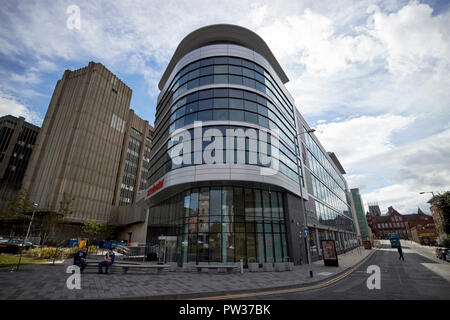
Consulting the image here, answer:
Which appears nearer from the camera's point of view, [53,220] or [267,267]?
[267,267]

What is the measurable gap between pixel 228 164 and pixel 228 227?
6232 mm

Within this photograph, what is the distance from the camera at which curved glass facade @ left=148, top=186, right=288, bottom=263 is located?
19031mm

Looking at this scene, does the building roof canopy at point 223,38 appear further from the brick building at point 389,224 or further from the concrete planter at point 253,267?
the brick building at point 389,224

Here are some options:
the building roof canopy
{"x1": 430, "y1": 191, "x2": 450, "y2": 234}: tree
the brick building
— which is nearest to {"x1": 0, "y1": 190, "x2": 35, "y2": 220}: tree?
the building roof canopy

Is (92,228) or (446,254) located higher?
(92,228)

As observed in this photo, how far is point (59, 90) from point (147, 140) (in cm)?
3074

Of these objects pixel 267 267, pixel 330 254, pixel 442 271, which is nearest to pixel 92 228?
pixel 267 267

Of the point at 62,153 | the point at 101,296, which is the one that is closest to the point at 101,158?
the point at 62,153

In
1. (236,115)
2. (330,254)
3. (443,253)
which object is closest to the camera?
(330,254)

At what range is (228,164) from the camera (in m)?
20.0

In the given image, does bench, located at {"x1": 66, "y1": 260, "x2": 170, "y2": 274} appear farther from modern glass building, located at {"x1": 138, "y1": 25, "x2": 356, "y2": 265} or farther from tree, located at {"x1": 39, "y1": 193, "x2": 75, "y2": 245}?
tree, located at {"x1": 39, "y1": 193, "x2": 75, "y2": 245}

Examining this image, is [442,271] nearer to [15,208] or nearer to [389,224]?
[15,208]
